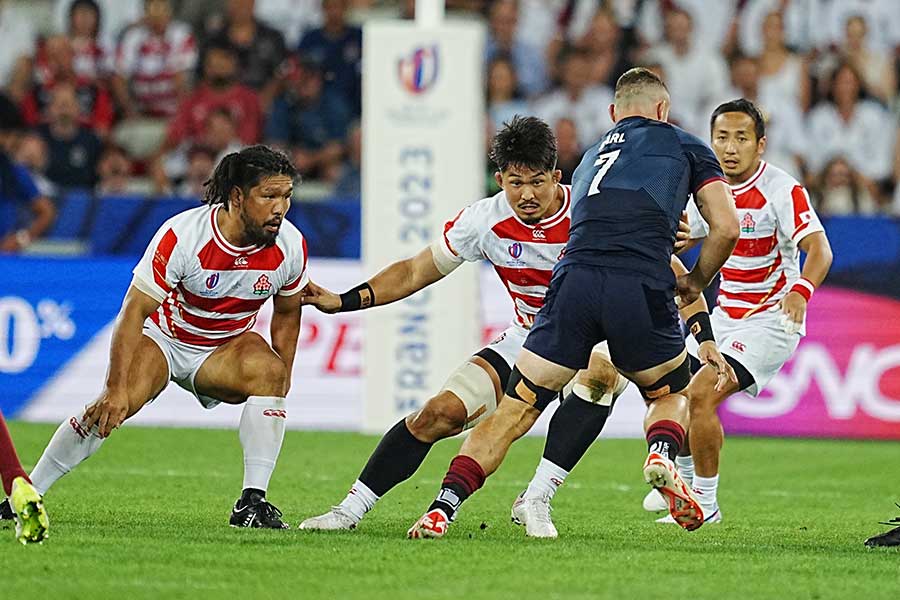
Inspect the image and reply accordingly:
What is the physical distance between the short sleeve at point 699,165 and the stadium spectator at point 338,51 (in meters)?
9.76

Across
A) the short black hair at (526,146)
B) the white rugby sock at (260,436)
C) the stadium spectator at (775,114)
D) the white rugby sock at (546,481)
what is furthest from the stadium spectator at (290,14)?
the white rugby sock at (546,481)

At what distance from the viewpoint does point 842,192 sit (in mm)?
15375

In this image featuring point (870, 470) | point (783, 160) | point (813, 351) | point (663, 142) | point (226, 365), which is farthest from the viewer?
point (783, 160)

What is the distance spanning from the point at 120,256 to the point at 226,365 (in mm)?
6853

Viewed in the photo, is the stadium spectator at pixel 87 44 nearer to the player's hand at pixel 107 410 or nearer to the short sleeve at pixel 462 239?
the short sleeve at pixel 462 239

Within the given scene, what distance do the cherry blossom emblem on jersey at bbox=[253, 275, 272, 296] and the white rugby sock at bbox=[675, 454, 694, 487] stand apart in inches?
116

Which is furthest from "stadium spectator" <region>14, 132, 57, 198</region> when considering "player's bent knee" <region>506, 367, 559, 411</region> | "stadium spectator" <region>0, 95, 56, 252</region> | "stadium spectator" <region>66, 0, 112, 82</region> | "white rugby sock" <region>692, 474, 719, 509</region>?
"player's bent knee" <region>506, 367, 559, 411</region>

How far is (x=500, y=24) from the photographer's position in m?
16.9

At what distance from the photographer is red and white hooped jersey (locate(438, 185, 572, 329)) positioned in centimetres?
762

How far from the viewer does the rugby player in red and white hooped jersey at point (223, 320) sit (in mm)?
7199

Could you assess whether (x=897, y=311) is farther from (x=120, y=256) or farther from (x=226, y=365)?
(x=226, y=365)

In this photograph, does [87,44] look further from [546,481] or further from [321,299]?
[546,481]

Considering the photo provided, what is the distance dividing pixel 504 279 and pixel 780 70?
9.51 meters

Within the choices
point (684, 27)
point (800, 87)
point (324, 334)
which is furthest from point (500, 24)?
point (324, 334)
